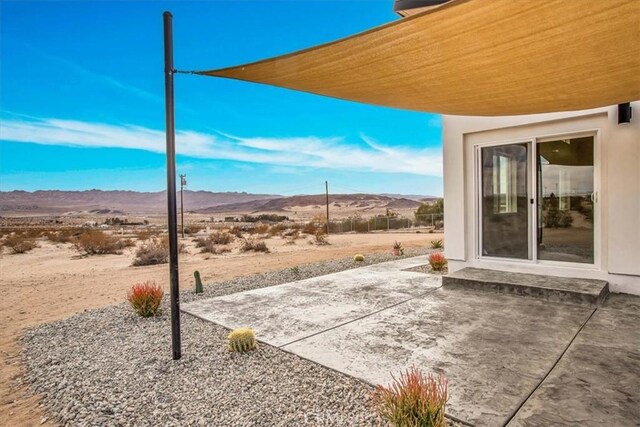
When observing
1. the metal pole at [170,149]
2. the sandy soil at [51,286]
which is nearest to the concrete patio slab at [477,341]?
the metal pole at [170,149]

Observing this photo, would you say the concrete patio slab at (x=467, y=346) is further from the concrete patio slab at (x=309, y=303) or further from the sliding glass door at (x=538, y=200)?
the sliding glass door at (x=538, y=200)

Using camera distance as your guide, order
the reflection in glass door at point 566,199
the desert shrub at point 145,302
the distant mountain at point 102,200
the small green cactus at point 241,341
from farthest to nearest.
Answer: the distant mountain at point 102,200, the reflection in glass door at point 566,199, the desert shrub at point 145,302, the small green cactus at point 241,341

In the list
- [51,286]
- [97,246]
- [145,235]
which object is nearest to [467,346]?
[51,286]

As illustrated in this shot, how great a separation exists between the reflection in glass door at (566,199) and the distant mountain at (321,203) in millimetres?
59754

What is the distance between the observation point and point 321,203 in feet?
227

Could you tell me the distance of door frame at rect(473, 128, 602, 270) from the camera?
439 cm

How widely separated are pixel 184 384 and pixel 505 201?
494 cm

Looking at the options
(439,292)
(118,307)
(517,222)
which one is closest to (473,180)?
(517,222)

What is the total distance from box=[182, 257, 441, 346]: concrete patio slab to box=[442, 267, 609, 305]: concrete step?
1.49 ft

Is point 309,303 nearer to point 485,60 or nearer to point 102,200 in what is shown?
point 485,60

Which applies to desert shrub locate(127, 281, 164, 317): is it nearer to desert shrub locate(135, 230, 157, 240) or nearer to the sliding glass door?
the sliding glass door

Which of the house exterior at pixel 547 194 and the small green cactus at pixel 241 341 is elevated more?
the house exterior at pixel 547 194

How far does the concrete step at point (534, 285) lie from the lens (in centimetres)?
391

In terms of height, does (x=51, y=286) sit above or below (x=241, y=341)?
below
